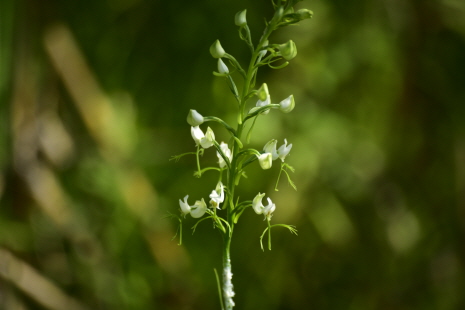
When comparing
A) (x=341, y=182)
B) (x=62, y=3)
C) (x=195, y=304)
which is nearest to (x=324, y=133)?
(x=341, y=182)

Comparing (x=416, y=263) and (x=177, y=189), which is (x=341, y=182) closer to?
(x=416, y=263)

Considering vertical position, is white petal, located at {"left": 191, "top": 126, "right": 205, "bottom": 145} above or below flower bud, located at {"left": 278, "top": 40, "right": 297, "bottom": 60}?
below

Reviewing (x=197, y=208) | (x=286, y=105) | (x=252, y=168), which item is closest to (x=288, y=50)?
(x=286, y=105)

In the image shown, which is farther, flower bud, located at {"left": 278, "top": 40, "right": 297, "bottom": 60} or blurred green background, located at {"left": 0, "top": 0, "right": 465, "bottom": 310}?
blurred green background, located at {"left": 0, "top": 0, "right": 465, "bottom": 310}

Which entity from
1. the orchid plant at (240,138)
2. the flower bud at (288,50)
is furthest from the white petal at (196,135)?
the flower bud at (288,50)

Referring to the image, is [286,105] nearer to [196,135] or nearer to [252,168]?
[196,135]

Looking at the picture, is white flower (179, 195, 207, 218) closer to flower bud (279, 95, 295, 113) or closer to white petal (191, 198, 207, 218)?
white petal (191, 198, 207, 218)

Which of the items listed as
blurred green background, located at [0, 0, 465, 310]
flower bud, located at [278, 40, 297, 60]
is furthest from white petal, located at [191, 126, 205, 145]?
blurred green background, located at [0, 0, 465, 310]

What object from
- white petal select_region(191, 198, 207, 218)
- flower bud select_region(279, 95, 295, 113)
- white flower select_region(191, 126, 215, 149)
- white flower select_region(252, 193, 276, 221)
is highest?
flower bud select_region(279, 95, 295, 113)
